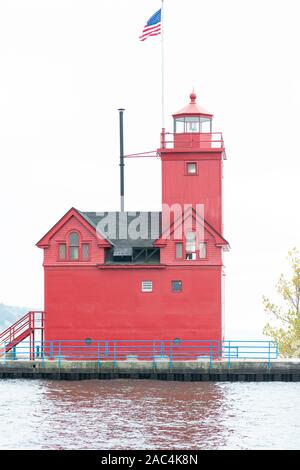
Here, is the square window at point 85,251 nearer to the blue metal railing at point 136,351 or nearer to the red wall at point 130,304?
the red wall at point 130,304

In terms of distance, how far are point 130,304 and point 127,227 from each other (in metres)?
4.43

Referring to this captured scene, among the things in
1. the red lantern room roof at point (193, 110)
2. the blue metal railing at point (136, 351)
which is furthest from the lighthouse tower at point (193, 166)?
the blue metal railing at point (136, 351)

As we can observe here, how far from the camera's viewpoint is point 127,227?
5853cm

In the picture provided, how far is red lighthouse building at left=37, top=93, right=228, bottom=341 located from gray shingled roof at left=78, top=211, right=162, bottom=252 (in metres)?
0.08

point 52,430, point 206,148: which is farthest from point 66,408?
point 206,148

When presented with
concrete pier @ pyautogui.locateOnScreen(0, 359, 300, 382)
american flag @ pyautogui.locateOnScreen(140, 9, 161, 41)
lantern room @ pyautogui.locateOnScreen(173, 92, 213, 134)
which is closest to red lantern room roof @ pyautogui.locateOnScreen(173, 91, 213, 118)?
lantern room @ pyautogui.locateOnScreen(173, 92, 213, 134)

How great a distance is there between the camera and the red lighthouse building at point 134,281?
2201 inches

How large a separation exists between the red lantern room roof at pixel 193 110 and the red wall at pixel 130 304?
26.9 feet

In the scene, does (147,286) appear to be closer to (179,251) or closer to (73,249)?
(179,251)

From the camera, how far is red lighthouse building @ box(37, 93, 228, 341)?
5591 centimetres

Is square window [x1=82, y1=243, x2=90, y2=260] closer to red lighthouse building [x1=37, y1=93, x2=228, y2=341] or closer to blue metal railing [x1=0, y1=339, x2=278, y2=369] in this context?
red lighthouse building [x1=37, y1=93, x2=228, y2=341]

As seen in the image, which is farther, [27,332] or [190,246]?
[27,332]

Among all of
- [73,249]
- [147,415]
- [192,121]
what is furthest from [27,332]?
[147,415]
